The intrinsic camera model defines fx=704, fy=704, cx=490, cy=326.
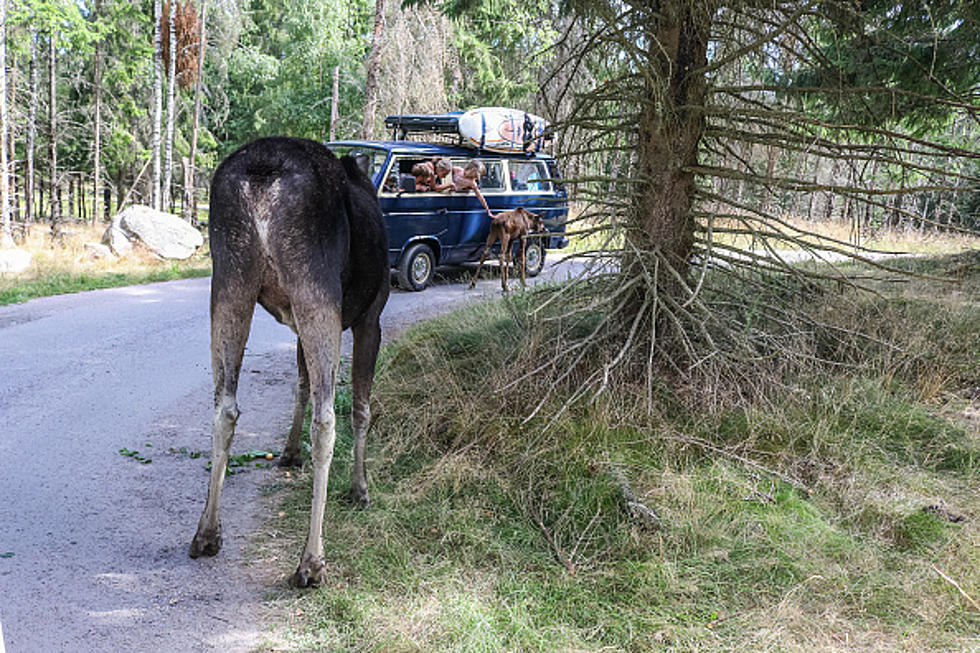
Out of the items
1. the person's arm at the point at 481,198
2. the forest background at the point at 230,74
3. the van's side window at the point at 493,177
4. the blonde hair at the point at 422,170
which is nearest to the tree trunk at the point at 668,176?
the blonde hair at the point at 422,170

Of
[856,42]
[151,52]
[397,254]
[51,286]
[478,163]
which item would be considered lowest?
[51,286]

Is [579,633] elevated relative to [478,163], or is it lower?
lower

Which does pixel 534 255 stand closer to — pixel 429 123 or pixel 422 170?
pixel 429 123

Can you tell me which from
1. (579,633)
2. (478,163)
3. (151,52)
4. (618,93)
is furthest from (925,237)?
(151,52)

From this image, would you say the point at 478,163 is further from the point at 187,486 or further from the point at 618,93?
the point at 187,486

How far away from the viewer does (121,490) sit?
4398mm

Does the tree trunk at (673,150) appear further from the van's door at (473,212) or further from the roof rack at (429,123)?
the roof rack at (429,123)

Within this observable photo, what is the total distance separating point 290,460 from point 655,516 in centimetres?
259

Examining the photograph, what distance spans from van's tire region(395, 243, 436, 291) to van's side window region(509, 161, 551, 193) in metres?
2.47

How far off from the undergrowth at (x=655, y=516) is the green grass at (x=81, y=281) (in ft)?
24.8

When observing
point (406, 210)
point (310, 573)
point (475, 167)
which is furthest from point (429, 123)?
point (310, 573)

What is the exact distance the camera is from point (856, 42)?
5.58 metres

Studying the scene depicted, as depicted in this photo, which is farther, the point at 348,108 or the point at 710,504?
the point at 348,108

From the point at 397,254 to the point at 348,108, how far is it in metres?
15.3
